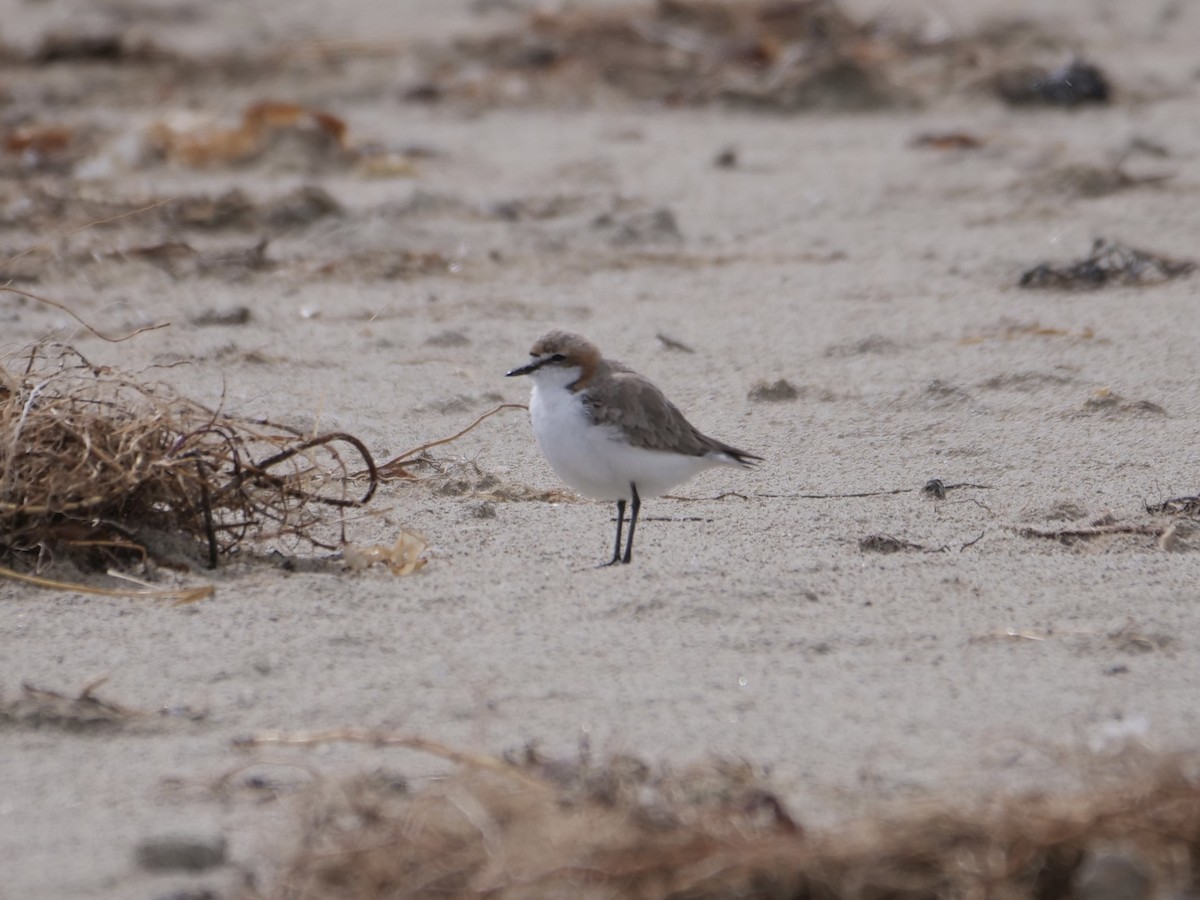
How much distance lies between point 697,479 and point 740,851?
2.84m

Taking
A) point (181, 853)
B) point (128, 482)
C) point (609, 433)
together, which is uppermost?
point (609, 433)

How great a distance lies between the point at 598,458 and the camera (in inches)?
177

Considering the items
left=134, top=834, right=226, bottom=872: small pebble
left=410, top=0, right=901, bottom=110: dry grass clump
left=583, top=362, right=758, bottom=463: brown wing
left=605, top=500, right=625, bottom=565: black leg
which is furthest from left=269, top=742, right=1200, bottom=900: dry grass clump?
left=410, top=0, right=901, bottom=110: dry grass clump

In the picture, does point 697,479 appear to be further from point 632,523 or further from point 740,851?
point 740,851

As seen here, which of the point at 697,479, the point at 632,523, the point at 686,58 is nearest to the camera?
the point at 632,523

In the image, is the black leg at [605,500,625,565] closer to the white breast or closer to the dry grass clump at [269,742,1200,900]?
the white breast

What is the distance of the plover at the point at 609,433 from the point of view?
4516 millimetres

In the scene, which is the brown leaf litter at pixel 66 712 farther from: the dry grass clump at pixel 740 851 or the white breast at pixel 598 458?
the white breast at pixel 598 458

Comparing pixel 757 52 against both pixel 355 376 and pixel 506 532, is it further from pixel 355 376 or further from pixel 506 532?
pixel 506 532

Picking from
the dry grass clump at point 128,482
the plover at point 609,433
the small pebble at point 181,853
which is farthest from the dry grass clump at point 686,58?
the small pebble at point 181,853

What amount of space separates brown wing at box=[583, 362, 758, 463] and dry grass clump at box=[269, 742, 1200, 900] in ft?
6.05

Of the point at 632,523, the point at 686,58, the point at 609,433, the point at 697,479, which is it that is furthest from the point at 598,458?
the point at 686,58

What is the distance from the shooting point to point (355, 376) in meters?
6.02

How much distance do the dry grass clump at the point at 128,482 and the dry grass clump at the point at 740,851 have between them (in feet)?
5.32
